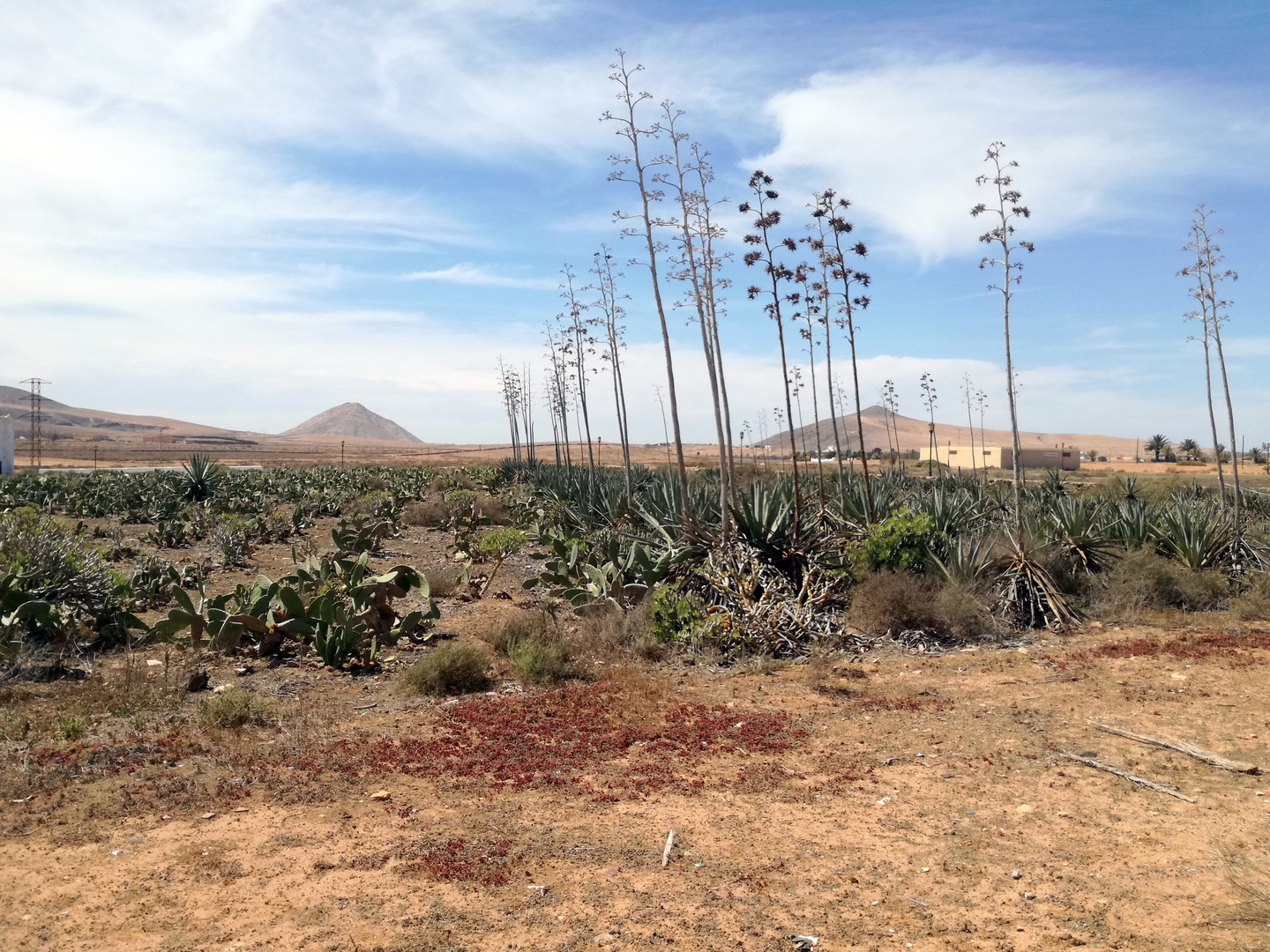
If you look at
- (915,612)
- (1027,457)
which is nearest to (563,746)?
(915,612)

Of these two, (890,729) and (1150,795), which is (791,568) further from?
(1150,795)

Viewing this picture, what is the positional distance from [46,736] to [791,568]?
7.70 metres

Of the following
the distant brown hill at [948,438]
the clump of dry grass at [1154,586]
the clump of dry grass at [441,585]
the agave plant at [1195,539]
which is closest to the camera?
the clump of dry grass at [1154,586]

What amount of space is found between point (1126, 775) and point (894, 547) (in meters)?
5.48

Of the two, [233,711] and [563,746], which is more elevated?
[233,711]

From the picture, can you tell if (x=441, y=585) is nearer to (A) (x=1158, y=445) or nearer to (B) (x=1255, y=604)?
(B) (x=1255, y=604)

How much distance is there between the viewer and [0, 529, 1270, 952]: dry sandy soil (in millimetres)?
3984

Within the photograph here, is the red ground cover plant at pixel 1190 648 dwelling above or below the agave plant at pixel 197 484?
below

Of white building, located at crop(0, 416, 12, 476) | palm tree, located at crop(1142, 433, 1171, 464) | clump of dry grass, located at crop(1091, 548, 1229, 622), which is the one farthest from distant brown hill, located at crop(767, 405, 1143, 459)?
clump of dry grass, located at crop(1091, 548, 1229, 622)

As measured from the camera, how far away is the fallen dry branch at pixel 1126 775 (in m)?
5.55

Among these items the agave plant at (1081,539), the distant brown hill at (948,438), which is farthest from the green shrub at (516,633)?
the distant brown hill at (948,438)

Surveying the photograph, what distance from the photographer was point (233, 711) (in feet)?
21.4

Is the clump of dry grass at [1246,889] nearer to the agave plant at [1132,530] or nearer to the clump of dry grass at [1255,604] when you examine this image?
the clump of dry grass at [1255,604]

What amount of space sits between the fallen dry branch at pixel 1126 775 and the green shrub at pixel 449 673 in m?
4.85
